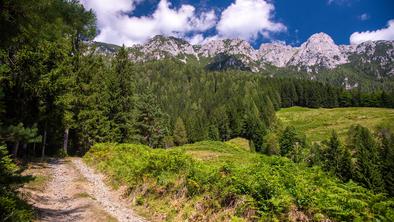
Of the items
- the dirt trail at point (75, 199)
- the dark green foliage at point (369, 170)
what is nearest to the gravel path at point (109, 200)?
the dirt trail at point (75, 199)

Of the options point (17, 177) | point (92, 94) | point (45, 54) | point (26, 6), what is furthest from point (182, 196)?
point (92, 94)

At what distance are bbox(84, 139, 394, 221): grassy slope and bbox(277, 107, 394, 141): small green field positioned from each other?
10503 cm

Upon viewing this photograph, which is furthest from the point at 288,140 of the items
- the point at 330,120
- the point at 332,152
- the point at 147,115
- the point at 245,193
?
the point at 245,193

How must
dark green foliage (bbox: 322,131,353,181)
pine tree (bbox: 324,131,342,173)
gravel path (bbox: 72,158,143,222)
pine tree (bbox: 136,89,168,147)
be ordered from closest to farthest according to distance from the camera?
gravel path (bbox: 72,158,143,222) → pine tree (bbox: 136,89,168,147) → dark green foliage (bbox: 322,131,353,181) → pine tree (bbox: 324,131,342,173)

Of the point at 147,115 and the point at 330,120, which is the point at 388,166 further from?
the point at 330,120

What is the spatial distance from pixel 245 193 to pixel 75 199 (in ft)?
30.6

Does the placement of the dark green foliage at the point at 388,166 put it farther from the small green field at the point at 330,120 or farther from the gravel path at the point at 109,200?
the gravel path at the point at 109,200

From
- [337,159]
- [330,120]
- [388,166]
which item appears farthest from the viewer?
[330,120]

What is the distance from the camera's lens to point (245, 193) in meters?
11.4

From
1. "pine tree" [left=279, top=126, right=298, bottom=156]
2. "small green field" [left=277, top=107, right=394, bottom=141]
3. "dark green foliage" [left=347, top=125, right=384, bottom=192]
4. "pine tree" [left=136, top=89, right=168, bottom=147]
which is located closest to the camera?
"dark green foliage" [left=347, top=125, right=384, bottom=192]

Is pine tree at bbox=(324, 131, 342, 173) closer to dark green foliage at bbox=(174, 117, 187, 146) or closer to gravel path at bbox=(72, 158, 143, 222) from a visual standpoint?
dark green foliage at bbox=(174, 117, 187, 146)

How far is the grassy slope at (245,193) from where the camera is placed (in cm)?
934

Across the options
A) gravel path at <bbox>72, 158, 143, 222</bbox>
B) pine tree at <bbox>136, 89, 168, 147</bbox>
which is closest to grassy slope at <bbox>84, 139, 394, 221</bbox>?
gravel path at <bbox>72, 158, 143, 222</bbox>

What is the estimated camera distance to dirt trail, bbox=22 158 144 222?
1257 centimetres
